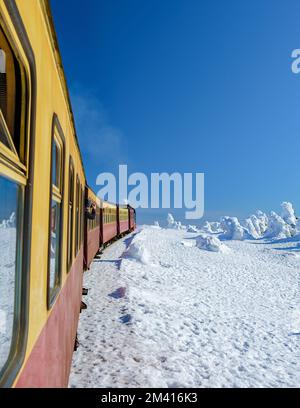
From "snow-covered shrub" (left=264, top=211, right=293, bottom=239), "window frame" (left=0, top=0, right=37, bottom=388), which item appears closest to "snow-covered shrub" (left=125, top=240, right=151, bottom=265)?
"window frame" (left=0, top=0, right=37, bottom=388)

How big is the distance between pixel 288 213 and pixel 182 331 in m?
104

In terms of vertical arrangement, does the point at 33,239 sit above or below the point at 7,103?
below

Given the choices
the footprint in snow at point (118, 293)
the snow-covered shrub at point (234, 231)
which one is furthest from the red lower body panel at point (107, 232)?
the snow-covered shrub at point (234, 231)

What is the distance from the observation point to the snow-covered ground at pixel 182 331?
17.7 feet

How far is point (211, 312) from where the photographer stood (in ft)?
31.8

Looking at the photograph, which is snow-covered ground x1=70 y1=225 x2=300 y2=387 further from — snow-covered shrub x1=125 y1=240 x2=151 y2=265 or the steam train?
the steam train

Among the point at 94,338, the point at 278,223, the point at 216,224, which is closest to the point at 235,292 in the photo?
the point at 94,338

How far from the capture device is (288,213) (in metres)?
102

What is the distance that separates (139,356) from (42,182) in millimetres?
5030

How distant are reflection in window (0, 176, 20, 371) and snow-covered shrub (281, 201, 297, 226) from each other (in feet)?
353

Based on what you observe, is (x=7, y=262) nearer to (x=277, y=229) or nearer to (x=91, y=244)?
(x=91, y=244)

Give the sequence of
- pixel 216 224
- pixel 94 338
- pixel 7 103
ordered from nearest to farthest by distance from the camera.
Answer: pixel 7 103 → pixel 94 338 → pixel 216 224
